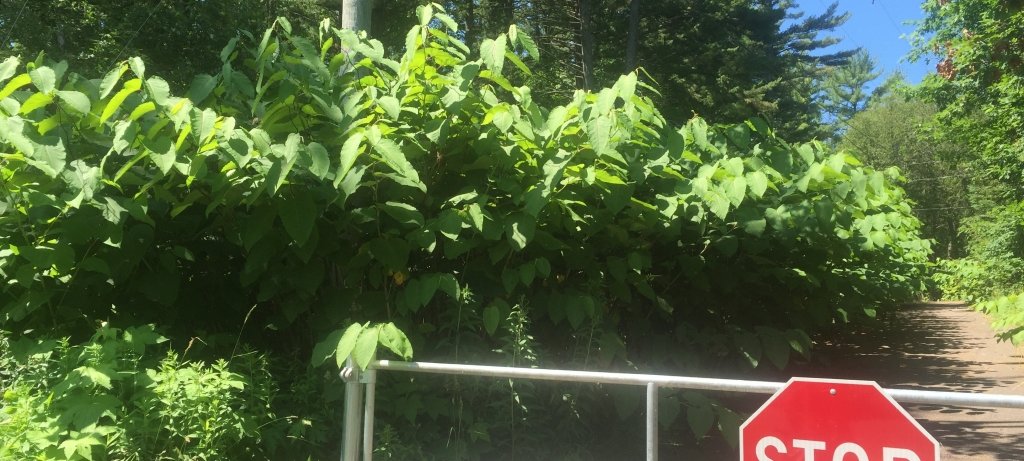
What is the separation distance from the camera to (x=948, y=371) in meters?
9.79

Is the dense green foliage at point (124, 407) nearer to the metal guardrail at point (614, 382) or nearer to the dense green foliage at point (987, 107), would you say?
the metal guardrail at point (614, 382)

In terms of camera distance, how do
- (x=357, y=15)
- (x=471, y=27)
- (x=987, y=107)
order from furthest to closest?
(x=471, y=27) < (x=987, y=107) < (x=357, y=15)

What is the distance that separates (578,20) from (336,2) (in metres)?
7.49

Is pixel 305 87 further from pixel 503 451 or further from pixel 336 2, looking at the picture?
pixel 336 2

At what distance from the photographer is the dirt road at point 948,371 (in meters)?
6.26

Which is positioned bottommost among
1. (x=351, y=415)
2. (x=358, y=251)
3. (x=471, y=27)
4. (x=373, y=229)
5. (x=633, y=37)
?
(x=351, y=415)

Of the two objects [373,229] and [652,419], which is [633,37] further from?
[652,419]

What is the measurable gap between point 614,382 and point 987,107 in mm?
18615

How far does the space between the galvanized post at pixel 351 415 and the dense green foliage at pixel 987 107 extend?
34.9ft

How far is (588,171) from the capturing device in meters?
3.59

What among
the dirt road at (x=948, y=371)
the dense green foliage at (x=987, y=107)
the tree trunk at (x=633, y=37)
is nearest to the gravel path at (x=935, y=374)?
the dirt road at (x=948, y=371)

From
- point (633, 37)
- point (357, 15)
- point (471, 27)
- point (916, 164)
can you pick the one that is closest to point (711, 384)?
point (357, 15)

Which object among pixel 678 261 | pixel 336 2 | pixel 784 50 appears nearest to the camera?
pixel 678 261

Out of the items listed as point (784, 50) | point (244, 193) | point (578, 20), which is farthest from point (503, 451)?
point (784, 50)
